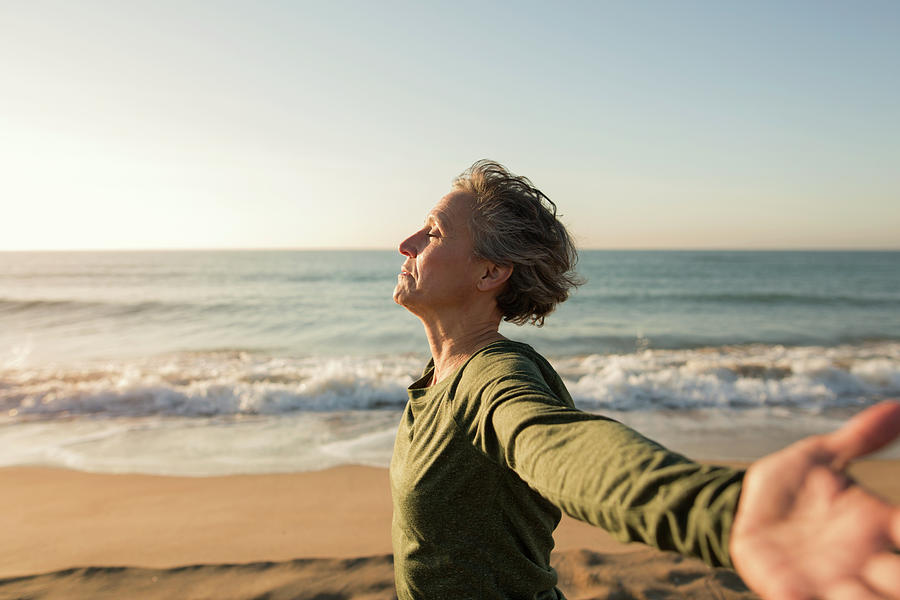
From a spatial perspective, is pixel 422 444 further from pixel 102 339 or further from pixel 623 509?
pixel 102 339

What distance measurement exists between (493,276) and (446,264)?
18cm

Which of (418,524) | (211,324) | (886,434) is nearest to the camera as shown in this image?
(886,434)

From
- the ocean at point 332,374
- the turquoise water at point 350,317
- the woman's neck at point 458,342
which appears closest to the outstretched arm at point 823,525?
the woman's neck at point 458,342

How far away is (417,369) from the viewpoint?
11398 mm

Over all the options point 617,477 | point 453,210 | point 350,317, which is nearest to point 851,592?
point 617,477

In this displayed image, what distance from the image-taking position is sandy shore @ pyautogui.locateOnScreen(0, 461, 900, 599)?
A: 377cm

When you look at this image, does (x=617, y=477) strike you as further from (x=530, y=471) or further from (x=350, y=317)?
(x=350, y=317)

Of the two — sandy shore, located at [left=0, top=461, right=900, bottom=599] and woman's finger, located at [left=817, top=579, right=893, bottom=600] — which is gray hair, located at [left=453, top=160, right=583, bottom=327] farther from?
sandy shore, located at [left=0, top=461, right=900, bottom=599]

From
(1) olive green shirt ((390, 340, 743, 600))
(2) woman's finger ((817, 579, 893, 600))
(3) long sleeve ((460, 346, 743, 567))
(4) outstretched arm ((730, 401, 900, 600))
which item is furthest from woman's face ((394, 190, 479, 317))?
(2) woman's finger ((817, 579, 893, 600))

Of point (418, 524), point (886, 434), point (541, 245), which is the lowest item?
point (418, 524)

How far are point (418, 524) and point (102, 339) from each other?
56.8ft

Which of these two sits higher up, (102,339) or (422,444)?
(422,444)

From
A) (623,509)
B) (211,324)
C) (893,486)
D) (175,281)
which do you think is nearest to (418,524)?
(623,509)

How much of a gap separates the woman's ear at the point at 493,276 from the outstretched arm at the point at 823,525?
4.58 ft
